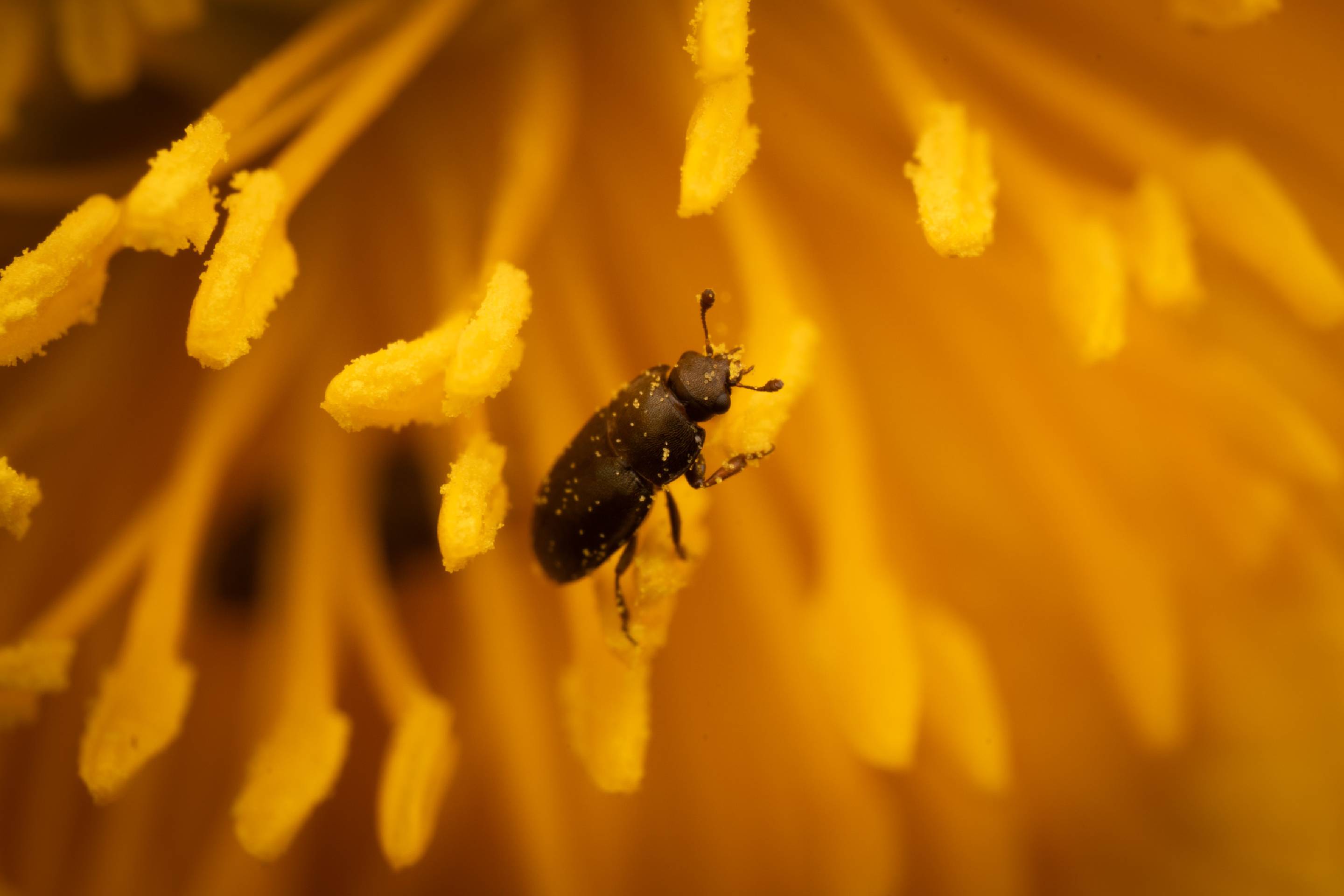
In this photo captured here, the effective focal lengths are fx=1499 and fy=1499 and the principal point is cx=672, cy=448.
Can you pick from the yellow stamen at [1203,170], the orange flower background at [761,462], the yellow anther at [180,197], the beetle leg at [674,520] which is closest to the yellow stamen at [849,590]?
the orange flower background at [761,462]

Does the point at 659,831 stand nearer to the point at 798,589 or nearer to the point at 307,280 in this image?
the point at 798,589

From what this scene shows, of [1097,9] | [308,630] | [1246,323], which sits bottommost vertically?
[1246,323]

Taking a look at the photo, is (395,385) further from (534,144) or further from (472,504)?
(534,144)

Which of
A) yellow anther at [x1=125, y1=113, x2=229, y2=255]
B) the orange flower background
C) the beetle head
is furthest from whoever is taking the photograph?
the orange flower background

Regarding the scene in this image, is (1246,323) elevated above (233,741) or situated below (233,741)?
below

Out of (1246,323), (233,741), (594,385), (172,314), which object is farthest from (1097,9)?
(233,741)

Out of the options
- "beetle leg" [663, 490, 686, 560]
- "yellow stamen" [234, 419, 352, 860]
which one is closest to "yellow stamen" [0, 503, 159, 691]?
"yellow stamen" [234, 419, 352, 860]

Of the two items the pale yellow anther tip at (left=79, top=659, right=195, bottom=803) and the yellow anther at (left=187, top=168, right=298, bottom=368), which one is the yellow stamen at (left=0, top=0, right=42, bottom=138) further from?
the pale yellow anther tip at (left=79, top=659, right=195, bottom=803)
